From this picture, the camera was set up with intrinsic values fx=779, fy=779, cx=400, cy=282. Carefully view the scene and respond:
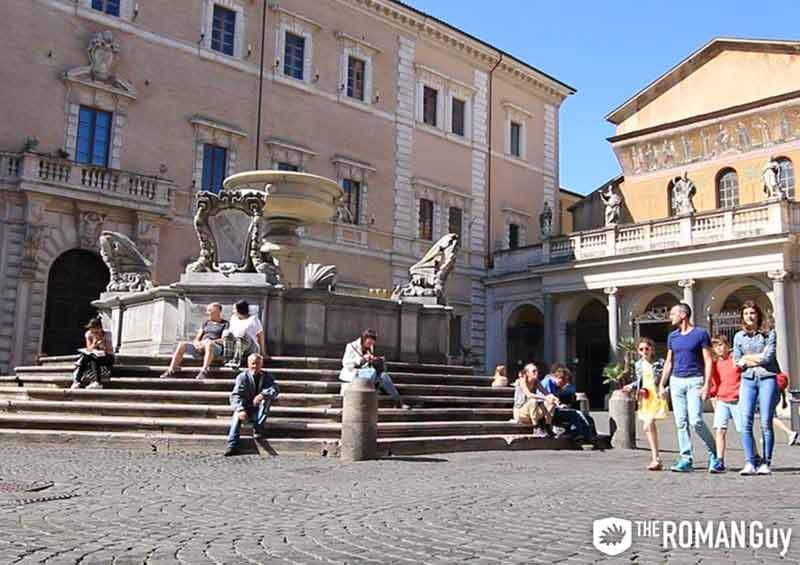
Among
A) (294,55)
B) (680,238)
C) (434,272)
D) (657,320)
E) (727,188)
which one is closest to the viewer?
(434,272)

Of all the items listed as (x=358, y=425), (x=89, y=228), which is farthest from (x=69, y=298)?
(x=358, y=425)

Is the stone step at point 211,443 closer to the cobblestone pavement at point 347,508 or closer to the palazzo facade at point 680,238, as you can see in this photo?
the cobblestone pavement at point 347,508

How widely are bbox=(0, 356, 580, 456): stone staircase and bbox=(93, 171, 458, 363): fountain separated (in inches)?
38.1

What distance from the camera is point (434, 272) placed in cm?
1515

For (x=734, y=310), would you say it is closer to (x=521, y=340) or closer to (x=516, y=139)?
(x=521, y=340)

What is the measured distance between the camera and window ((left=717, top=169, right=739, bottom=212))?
1248 inches

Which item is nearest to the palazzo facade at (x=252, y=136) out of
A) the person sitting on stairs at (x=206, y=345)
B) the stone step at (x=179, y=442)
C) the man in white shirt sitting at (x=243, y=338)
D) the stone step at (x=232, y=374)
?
the stone step at (x=232, y=374)

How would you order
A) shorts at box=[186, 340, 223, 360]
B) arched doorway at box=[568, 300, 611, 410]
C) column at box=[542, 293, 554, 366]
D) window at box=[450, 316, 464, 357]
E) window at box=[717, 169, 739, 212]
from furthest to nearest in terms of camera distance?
1. window at box=[450, 316, 464, 357]
2. arched doorway at box=[568, 300, 611, 410]
3. column at box=[542, 293, 554, 366]
4. window at box=[717, 169, 739, 212]
5. shorts at box=[186, 340, 223, 360]

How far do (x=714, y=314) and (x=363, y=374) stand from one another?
20.1 meters

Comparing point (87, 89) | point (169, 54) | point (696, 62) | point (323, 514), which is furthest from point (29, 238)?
point (696, 62)

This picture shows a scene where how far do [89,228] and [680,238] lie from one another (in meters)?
19.8

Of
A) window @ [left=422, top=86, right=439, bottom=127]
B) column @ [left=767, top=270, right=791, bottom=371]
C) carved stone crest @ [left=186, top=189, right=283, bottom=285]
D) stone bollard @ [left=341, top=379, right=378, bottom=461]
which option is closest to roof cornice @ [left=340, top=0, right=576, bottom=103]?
window @ [left=422, top=86, right=439, bottom=127]

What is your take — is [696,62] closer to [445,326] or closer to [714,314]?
[714,314]

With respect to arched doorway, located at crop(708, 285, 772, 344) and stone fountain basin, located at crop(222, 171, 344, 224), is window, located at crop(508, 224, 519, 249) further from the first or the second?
stone fountain basin, located at crop(222, 171, 344, 224)
